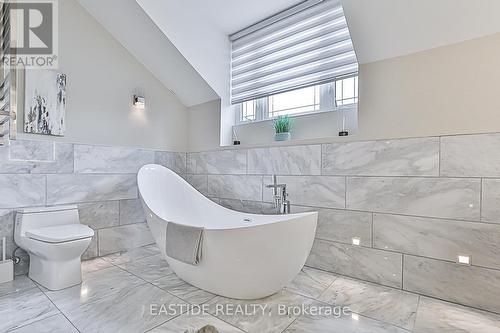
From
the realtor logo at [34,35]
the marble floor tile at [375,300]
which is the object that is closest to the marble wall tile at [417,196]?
the marble floor tile at [375,300]

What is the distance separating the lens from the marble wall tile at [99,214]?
2664 millimetres

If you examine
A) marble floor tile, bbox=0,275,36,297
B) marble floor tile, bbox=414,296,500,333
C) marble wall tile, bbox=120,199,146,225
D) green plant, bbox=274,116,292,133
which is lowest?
marble floor tile, bbox=414,296,500,333

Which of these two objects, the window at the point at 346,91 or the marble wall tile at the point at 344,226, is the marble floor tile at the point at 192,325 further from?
the window at the point at 346,91

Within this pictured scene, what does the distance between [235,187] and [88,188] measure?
5.02ft

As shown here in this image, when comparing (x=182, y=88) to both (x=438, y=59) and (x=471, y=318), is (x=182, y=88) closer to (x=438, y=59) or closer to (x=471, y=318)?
(x=438, y=59)

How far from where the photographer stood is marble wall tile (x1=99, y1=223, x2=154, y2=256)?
2789 mm

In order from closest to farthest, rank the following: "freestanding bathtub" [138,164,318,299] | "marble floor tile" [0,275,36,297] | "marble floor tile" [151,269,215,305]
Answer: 1. "freestanding bathtub" [138,164,318,299]
2. "marble floor tile" [151,269,215,305]
3. "marble floor tile" [0,275,36,297]

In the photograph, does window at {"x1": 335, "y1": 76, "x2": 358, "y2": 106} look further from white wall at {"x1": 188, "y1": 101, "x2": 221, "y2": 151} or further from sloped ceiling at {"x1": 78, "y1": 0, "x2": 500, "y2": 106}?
white wall at {"x1": 188, "y1": 101, "x2": 221, "y2": 151}

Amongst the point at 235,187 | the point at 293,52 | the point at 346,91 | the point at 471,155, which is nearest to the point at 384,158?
the point at 471,155

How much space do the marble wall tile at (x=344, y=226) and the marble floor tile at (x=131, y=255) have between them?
5.98ft

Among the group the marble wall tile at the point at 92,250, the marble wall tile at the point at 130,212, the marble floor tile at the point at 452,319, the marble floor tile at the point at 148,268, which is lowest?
the marble floor tile at the point at 148,268

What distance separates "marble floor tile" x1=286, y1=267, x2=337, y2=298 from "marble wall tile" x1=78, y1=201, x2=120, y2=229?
6.63 feet

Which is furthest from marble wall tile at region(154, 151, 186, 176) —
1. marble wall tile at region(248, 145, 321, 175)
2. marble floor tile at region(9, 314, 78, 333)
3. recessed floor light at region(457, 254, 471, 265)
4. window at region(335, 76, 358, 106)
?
recessed floor light at region(457, 254, 471, 265)

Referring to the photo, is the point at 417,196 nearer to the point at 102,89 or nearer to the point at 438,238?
the point at 438,238
